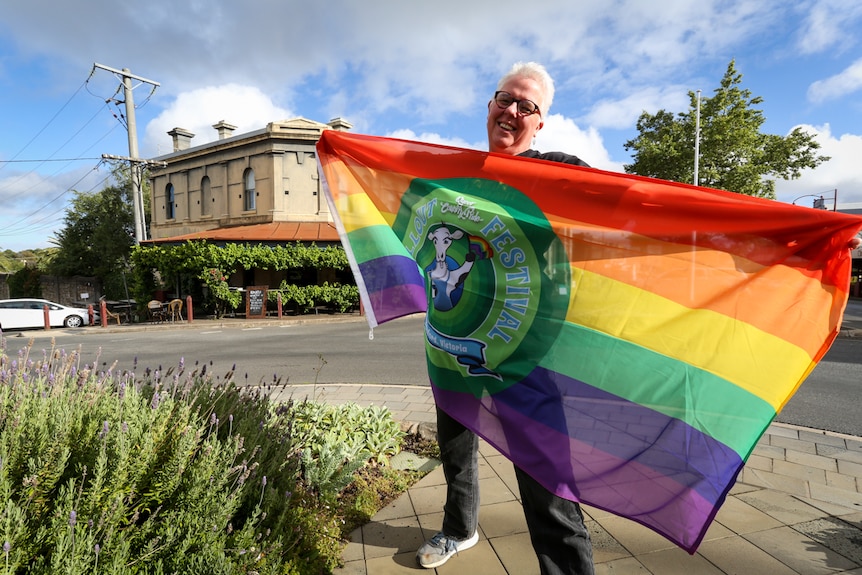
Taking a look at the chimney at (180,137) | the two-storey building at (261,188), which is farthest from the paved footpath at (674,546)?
the chimney at (180,137)

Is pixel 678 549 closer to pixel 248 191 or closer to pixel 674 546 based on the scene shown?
pixel 674 546

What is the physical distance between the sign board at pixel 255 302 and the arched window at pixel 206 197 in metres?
11.7

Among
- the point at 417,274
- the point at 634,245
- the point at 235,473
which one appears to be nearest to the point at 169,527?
the point at 235,473

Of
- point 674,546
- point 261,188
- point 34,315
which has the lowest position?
point 674,546

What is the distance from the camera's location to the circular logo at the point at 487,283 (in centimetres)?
199

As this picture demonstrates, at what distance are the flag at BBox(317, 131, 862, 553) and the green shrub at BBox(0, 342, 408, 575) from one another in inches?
40.6

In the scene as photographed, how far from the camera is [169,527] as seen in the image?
1755 millimetres

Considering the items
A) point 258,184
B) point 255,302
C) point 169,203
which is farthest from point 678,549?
point 169,203

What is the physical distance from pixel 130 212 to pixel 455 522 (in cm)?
3677

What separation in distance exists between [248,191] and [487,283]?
27380mm

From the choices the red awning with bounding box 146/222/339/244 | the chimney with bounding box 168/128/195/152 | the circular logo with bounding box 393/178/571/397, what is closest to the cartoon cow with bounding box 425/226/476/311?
the circular logo with bounding box 393/178/571/397

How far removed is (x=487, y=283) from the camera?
210 centimetres

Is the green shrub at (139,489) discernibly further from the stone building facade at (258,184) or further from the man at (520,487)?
the stone building facade at (258,184)

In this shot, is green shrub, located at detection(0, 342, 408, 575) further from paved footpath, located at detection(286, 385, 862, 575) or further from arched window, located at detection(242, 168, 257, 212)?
arched window, located at detection(242, 168, 257, 212)
